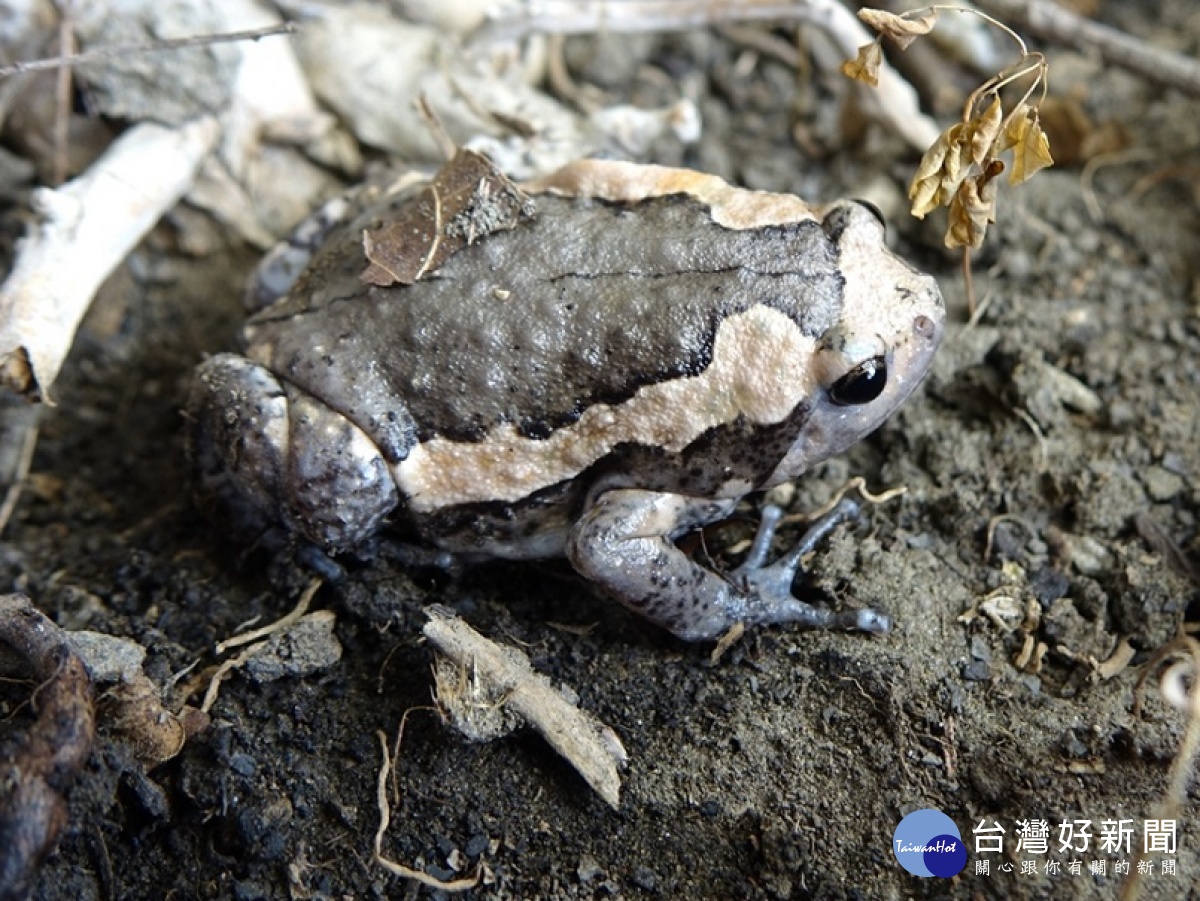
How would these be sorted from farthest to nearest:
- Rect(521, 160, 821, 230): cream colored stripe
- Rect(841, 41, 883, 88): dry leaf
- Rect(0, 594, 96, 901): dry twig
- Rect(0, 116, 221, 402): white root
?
Rect(0, 116, 221, 402): white root
Rect(521, 160, 821, 230): cream colored stripe
Rect(841, 41, 883, 88): dry leaf
Rect(0, 594, 96, 901): dry twig

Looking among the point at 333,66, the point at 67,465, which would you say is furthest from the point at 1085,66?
the point at 67,465

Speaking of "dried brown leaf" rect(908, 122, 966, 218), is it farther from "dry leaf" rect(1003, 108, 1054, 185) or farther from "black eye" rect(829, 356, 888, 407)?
"black eye" rect(829, 356, 888, 407)

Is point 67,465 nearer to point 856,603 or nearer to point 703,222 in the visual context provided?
point 703,222

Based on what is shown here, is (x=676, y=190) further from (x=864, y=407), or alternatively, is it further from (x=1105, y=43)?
(x=1105, y=43)

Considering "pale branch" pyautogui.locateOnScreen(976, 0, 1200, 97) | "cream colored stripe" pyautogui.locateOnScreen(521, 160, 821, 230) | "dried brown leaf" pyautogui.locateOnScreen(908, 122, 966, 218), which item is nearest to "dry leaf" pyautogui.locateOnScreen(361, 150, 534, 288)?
"cream colored stripe" pyautogui.locateOnScreen(521, 160, 821, 230)

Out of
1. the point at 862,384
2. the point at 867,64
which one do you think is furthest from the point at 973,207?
the point at 862,384
